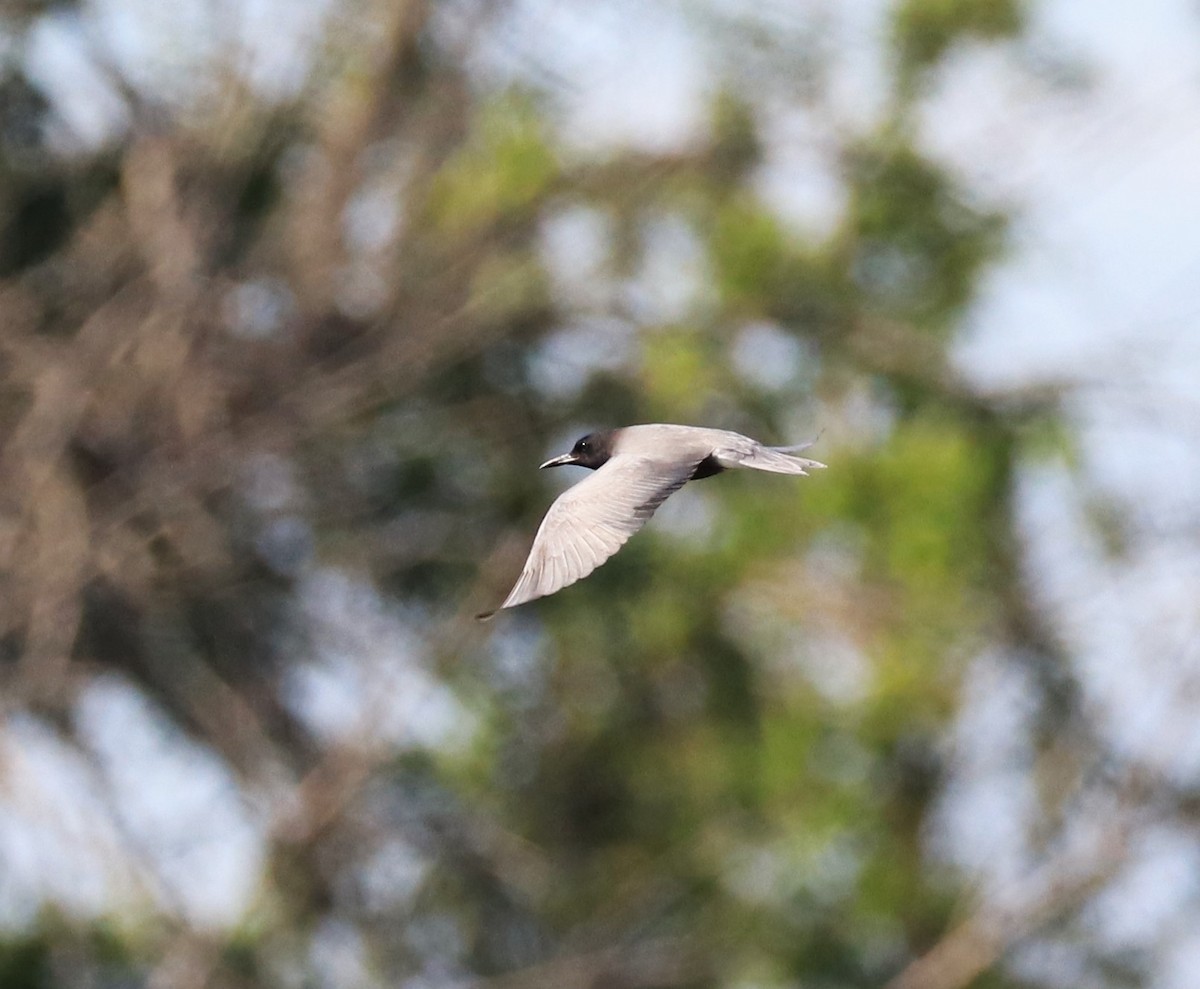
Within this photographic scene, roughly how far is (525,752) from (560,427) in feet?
8.63

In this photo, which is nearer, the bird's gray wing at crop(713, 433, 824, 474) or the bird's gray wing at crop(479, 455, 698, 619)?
the bird's gray wing at crop(479, 455, 698, 619)

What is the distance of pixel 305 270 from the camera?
1936cm

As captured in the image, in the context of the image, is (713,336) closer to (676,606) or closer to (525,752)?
(676,606)

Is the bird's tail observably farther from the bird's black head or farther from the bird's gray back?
the bird's black head

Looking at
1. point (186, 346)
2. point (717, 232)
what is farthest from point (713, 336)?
point (186, 346)

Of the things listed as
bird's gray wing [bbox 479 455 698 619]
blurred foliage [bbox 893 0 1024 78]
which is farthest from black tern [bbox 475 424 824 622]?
blurred foliage [bbox 893 0 1024 78]

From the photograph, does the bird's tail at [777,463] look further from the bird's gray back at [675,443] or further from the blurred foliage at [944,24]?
the blurred foliage at [944,24]

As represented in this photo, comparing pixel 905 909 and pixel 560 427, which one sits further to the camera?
pixel 560 427

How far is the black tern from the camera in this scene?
510cm

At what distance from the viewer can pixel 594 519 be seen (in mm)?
5266

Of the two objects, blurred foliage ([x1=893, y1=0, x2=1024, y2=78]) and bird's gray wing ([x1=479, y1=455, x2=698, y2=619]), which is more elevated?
blurred foliage ([x1=893, y1=0, x2=1024, y2=78])

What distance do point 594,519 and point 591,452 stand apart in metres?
0.80

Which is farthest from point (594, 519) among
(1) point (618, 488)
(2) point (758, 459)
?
(2) point (758, 459)

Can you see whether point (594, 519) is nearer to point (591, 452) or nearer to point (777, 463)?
point (777, 463)
